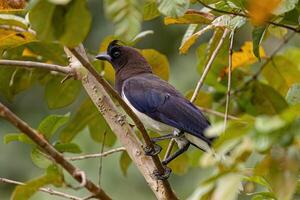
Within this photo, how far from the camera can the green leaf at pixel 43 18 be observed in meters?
1.36

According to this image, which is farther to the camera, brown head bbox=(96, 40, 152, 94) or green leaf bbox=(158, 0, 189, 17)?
brown head bbox=(96, 40, 152, 94)

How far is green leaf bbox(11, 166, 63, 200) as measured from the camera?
1.60 metres

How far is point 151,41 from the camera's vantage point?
6.80 meters

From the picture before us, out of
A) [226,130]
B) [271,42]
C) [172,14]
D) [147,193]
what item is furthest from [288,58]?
[147,193]

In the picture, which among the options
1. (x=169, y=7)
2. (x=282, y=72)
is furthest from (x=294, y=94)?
(x=169, y=7)

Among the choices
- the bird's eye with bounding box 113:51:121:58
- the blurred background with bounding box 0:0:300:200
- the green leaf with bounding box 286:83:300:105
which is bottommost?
the blurred background with bounding box 0:0:300:200

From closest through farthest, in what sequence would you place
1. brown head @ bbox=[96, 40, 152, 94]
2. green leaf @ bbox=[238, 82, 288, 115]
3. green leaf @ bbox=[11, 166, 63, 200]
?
green leaf @ bbox=[11, 166, 63, 200], green leaf @ bbox=[238, 82, 288, 115], brown head @ bbox=[96, 40, 152, 94]

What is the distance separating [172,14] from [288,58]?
4.93 feet

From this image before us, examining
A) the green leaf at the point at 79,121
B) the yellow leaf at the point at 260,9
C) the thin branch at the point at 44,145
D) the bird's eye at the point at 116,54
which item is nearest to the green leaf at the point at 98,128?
the green leaf at the point at 79,121

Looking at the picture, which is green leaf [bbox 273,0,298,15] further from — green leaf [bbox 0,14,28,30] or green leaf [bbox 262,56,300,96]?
green leaf [bbox 262,56,300,96]

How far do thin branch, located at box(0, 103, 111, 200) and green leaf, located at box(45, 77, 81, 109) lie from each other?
1.38 meters

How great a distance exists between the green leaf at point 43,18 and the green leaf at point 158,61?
172 centimetres

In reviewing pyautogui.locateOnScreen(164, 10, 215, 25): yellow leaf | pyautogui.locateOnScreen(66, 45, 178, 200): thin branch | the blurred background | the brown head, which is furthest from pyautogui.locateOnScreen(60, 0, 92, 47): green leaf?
the blurred background

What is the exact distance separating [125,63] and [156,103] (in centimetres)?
45
